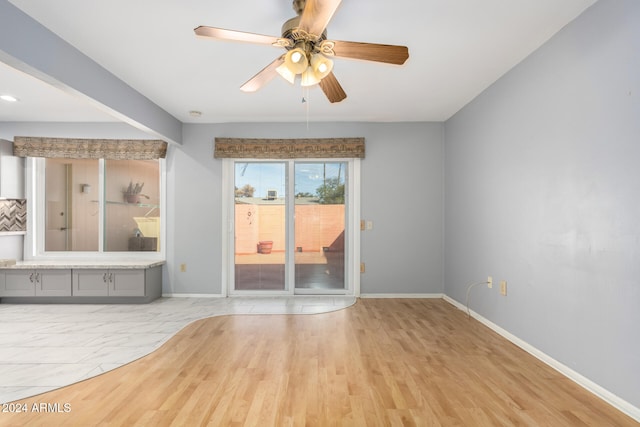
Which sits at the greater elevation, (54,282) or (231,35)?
(231,35)

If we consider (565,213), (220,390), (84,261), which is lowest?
(220,390)

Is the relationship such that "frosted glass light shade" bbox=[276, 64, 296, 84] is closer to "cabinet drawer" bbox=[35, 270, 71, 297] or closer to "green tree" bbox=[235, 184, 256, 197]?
"green tree" bbox=[235, 184, 256, 197]

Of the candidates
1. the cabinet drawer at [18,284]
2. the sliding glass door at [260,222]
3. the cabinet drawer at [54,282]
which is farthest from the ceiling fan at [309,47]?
the cabinet drawer at [18,284]

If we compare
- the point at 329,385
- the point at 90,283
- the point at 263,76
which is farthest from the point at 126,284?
the point at 263,76

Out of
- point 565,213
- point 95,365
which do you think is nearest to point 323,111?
point 565,213

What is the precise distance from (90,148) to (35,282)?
187 centimetres

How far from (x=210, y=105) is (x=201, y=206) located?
1435 millimetres

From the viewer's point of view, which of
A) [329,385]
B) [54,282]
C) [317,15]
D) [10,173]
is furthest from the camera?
[10,173]

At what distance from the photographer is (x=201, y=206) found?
4.66m

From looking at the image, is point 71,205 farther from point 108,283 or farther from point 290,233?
point 290,233

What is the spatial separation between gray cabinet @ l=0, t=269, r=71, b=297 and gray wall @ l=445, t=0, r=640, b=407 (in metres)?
5.07

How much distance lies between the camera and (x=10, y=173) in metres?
4.46

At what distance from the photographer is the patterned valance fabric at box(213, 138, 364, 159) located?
4559mm

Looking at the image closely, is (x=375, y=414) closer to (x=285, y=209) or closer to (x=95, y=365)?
(x=95, y=365)
